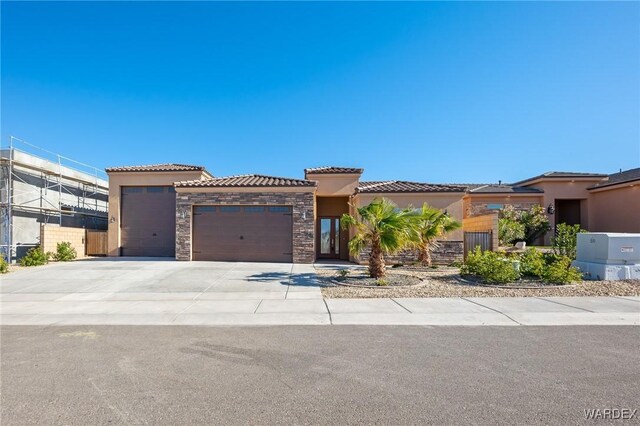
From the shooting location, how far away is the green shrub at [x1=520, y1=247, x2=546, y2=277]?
1070 cm

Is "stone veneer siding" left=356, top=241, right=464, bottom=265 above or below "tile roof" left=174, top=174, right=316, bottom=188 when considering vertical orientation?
below

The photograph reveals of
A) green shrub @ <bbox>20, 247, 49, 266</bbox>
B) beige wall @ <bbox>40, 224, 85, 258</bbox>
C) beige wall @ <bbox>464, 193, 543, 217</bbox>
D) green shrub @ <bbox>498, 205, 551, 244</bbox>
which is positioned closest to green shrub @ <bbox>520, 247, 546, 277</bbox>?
green shrub @ <bbox>498, 205, 551, 244</bbox>

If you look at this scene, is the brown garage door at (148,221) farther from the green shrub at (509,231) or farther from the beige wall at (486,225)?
the green shrub at (509,231)

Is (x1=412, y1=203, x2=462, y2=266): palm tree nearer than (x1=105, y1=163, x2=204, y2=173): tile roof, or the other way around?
(x1=412, y1=203, x2=462, y2=266): palm tree

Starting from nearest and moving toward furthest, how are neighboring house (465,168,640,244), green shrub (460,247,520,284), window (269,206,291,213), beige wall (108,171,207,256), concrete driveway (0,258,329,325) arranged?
concrete driveway (0,258,329,325)
green shrub (460,247,520,284)
window (269,206,291,213)
beige wall (108,171,207,256)
neighboring house (465,168,640,244)

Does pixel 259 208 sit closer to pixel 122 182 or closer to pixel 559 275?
pixel 122 182

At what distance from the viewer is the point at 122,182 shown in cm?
1791

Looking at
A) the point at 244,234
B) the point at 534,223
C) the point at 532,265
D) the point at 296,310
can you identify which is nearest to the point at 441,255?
the point at 532,265

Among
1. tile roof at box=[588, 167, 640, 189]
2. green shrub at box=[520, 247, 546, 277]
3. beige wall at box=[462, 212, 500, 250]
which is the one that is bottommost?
green shrub at box=[520, 247, 546, 277]

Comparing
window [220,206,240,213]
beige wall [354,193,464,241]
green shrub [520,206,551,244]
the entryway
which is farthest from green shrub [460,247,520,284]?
green shrub [520,206,551,244]

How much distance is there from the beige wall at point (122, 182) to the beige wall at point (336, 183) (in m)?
7.14

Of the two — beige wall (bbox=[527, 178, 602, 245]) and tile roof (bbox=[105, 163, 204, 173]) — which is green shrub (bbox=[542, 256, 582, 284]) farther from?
tile roof (bbox=[105, 163, 204, 173])

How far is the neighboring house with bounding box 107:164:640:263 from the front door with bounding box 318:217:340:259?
56 mm

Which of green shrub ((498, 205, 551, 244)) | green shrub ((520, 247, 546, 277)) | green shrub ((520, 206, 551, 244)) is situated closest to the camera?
green shrub ((520, 247, 546, 277))
